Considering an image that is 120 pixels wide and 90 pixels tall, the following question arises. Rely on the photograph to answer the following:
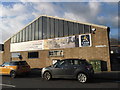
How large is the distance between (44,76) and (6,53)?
16.3 m

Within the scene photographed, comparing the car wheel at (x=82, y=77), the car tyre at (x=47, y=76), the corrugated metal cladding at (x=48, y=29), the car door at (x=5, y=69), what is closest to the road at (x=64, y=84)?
the car wheel at (x=82, y=77)

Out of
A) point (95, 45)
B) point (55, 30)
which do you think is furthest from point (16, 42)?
point (95, 45)

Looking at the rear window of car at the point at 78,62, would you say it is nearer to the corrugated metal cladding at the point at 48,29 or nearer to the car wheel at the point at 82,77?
the car wheel at the point at 82,77

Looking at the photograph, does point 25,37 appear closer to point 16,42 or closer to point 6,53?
point 16,42

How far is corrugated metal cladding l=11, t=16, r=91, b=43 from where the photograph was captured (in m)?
17.7

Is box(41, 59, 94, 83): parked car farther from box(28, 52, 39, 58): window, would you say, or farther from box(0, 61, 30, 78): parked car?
box(28, 52, 39, 58): window

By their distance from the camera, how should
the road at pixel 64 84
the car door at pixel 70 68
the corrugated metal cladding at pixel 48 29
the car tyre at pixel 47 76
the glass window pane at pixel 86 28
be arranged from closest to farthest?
the road at pixel 64 84
the car door at pixel 70 68
the car tyre at pixel 47 76
the glass window pane at pixel 86 28
the corrugated metal cladding at pixel 48 29

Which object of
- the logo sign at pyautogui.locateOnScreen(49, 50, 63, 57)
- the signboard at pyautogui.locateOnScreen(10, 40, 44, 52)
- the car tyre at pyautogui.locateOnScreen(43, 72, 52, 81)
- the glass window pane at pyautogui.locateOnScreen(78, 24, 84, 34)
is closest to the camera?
the car tyre at pyautogui.locateOnScreen(43, 72, 52, 81)

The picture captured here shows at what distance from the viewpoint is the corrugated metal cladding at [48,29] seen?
17.7 m

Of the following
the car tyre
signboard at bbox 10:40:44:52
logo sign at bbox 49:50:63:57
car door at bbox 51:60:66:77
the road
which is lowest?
the road

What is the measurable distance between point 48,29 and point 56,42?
2.69m

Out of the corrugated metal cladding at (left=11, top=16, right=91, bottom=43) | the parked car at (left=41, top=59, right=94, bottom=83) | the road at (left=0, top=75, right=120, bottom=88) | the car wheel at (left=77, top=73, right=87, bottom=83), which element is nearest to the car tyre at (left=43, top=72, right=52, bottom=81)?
the parked car at (left=41, top=59, right=94, bottom=83)

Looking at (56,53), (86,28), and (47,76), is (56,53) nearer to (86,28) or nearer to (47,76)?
(86,28)

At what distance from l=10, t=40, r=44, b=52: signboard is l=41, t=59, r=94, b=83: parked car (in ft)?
34.5
